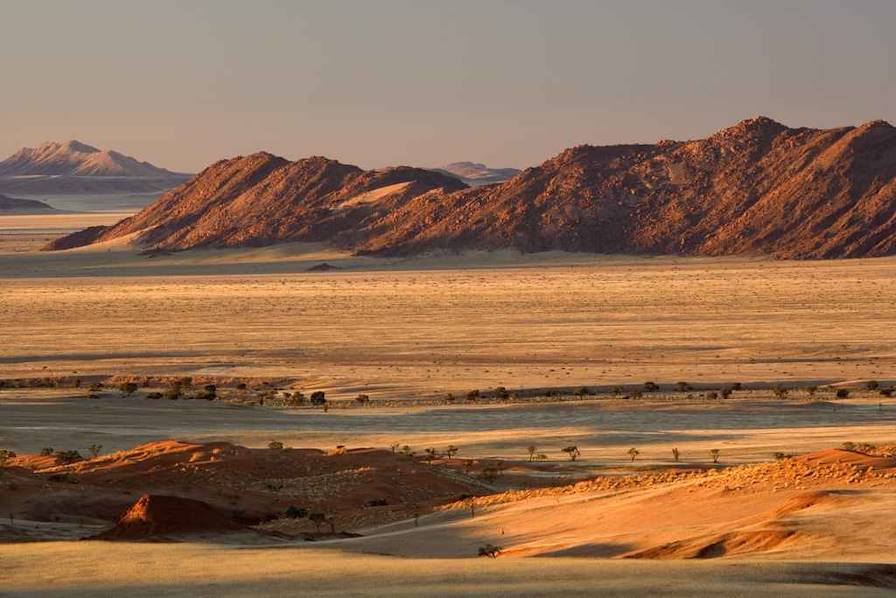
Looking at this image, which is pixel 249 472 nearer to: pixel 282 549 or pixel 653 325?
pixel 282 549

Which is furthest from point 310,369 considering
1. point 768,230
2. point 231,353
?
point 768,230

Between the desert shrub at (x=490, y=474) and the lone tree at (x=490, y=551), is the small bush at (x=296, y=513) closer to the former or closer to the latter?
the desert shrub at (x=490, y=474)

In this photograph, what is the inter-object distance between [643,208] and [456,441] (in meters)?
93.7

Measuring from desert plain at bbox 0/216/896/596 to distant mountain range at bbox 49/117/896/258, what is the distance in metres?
28.2

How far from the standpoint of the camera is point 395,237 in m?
134

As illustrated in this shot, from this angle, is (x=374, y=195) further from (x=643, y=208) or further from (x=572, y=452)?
(x=572, y=452)

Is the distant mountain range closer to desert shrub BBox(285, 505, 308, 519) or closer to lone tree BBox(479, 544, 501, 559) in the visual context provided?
desert shrub BBox(285, 505, 308, 519)

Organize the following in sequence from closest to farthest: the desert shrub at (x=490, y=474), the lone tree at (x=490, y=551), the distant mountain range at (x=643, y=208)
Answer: the lone tree at (x=490, y=551), the desert shrub at (x=490, y=474), the distant mountain range at (x=643, y=208)

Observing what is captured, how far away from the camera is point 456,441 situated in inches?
1511

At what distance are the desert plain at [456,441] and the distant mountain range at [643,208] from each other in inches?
1109

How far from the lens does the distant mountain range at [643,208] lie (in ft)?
401

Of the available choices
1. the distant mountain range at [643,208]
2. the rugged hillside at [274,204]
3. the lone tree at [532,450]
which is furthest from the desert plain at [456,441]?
the rugged hillside at [274,204]

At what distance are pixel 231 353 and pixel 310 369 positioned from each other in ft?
22.4

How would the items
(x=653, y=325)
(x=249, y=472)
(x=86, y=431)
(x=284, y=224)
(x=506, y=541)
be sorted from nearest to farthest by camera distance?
(x=506, y=541) → (x=249, y=472) → (x=86, y=431) → (x=653, y=325) → (x=284, y=224)
